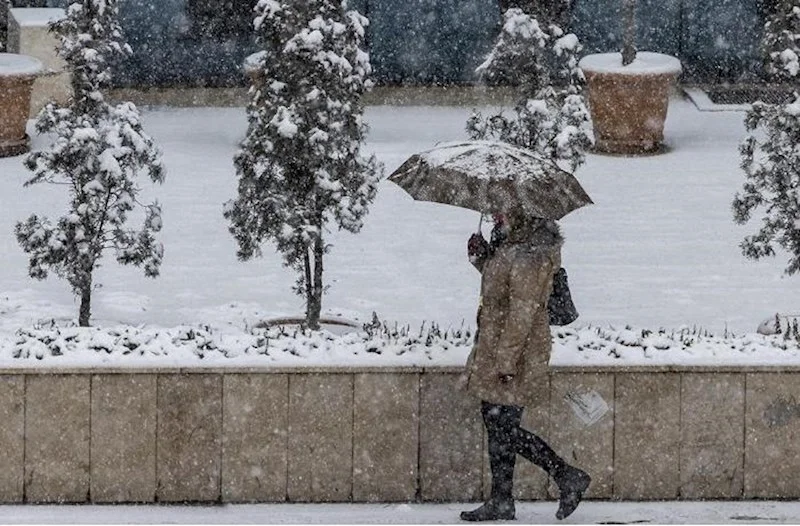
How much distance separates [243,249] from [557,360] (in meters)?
3.25

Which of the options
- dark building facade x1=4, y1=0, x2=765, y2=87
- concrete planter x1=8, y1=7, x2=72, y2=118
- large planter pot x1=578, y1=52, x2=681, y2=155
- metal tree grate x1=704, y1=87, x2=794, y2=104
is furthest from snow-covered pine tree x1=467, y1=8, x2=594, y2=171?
dark building facade x1=4, y1=0, x2=765, y2=87

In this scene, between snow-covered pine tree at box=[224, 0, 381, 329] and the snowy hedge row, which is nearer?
the snowy hedge row

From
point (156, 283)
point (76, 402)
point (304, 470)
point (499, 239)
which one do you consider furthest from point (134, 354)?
point (156, 283)

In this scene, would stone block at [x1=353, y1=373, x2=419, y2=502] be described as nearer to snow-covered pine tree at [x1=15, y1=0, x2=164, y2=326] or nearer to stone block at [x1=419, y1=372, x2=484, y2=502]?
stone block at [x1=419, y1=372, x2=484, y2=502]

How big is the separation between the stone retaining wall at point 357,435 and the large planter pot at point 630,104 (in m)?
9.67

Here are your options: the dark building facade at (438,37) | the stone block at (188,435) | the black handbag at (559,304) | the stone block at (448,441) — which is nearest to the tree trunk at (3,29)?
the dark building facade at (438,37)

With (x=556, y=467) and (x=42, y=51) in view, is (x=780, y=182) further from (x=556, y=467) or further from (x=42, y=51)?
(x=42, y=51)

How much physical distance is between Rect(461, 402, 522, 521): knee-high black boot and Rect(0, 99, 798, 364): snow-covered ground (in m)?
3.97

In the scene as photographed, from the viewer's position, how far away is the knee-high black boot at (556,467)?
9.27 meters

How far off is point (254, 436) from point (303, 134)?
10.1ft

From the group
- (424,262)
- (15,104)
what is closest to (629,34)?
(424,262)

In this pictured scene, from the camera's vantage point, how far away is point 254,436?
9664 mm

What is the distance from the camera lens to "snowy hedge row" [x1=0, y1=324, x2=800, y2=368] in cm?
965

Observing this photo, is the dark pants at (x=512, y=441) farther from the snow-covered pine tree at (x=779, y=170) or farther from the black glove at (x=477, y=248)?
the snow-covered pine tree at (x=779, y=170)
